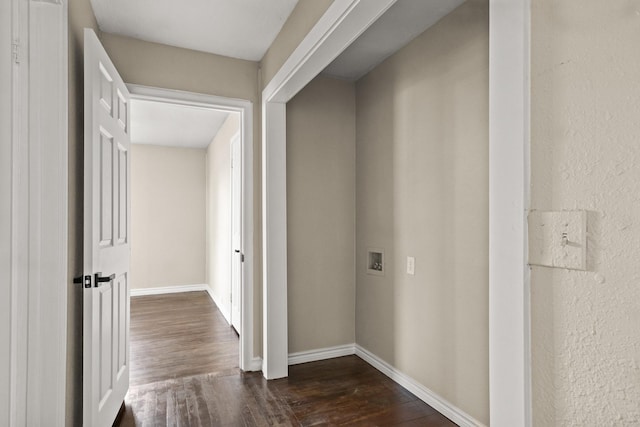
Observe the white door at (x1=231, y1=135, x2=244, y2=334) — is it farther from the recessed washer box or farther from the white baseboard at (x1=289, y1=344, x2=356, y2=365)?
the recessed washer box

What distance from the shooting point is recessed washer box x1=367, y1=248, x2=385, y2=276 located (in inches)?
111

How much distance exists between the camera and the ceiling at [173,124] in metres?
4.06

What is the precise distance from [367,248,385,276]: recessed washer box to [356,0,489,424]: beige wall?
5cm

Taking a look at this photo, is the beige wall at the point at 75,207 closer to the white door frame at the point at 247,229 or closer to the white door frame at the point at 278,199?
the white door frame at the point at 278,199

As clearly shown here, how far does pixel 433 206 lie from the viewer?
7.52ft

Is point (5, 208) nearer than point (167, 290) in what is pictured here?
Yes

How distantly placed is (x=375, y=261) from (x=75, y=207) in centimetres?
209

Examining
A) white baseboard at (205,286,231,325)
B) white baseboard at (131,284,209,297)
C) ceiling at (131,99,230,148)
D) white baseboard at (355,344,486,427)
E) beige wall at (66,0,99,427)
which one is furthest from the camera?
white baseboard at (131,284,209,297)

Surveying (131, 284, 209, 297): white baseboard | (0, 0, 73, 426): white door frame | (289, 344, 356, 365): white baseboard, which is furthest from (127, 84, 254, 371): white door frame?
(131, 284, 209, 297): white baseboard

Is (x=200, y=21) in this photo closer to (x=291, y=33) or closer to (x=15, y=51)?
(x=291, y=33)

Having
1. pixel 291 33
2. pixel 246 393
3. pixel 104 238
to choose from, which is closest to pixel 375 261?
pixel 246 393

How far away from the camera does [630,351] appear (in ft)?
2.15

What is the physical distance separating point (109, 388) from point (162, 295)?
4.01 m

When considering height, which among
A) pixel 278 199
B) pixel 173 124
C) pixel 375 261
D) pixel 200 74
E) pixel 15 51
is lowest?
pixel 375 261
